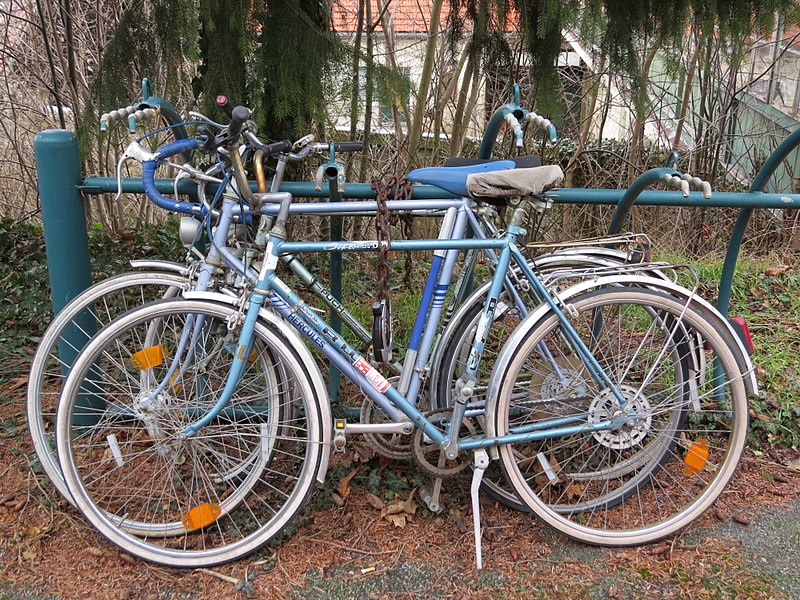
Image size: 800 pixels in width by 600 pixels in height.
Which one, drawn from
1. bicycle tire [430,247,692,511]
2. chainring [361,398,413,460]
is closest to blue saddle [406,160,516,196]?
bicycle tire [430,247,692,511]

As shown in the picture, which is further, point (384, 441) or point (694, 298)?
point (384, 441)

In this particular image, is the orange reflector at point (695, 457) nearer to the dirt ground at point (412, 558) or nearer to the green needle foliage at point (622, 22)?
the dirt ground at point (412, 558)

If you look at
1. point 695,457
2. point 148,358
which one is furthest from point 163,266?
point 695,457

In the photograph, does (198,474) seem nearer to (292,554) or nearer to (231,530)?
(231,530)

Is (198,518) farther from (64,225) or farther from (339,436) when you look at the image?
(64,225)

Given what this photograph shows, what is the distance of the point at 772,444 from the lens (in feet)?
9.73

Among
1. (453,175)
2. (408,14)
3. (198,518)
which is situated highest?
(408,14)

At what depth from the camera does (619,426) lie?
95.7 inches

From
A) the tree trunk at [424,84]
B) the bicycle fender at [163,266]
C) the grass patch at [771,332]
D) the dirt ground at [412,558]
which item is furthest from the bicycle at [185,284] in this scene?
the tree trunk at [424,84]

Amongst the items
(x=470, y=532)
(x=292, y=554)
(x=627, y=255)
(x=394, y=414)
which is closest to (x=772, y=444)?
(x=627, y=255)

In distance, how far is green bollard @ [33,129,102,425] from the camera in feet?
7.92

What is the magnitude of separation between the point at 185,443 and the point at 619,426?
5.04 ft

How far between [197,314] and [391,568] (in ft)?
3.60

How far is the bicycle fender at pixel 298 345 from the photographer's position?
7.23ft
